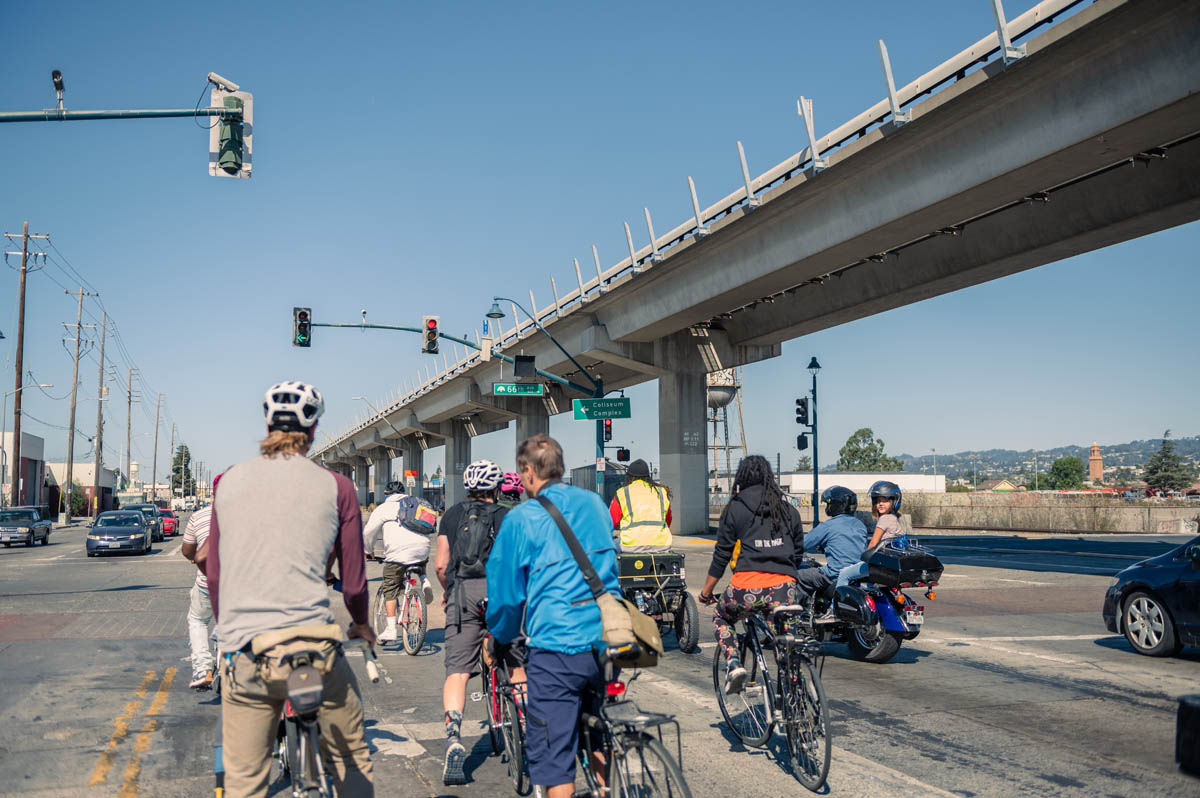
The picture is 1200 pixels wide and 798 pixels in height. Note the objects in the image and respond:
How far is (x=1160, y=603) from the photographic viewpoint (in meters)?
9.98

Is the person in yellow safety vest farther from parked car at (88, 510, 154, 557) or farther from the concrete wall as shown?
→ the concrete wall

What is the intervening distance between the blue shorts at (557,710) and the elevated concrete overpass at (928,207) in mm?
14664

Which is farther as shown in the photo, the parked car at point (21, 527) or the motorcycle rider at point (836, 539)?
the parked car at point (21, 527)

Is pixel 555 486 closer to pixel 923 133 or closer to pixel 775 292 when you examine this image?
pixel 923 133

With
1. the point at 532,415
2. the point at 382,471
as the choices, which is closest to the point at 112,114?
the point at 532,415

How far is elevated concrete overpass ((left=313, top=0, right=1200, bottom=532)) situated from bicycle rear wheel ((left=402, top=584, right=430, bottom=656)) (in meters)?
13.0

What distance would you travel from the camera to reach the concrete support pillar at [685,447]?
35844 mm

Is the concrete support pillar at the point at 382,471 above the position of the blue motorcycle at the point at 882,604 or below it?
above

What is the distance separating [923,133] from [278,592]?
18.2m

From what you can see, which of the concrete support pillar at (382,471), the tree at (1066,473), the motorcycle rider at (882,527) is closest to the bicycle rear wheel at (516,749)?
the motorcycle rider at (882,527)

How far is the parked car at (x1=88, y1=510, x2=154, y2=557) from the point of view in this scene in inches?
1131

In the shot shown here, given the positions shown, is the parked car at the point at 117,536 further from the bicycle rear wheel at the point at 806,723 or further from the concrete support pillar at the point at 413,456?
the concrete support pillar at the point at 413,456

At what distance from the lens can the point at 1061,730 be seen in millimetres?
6941

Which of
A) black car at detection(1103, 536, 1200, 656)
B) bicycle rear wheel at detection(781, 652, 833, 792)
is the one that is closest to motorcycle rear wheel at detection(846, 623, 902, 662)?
black car at detection(1103, 536, 1200, 656)
